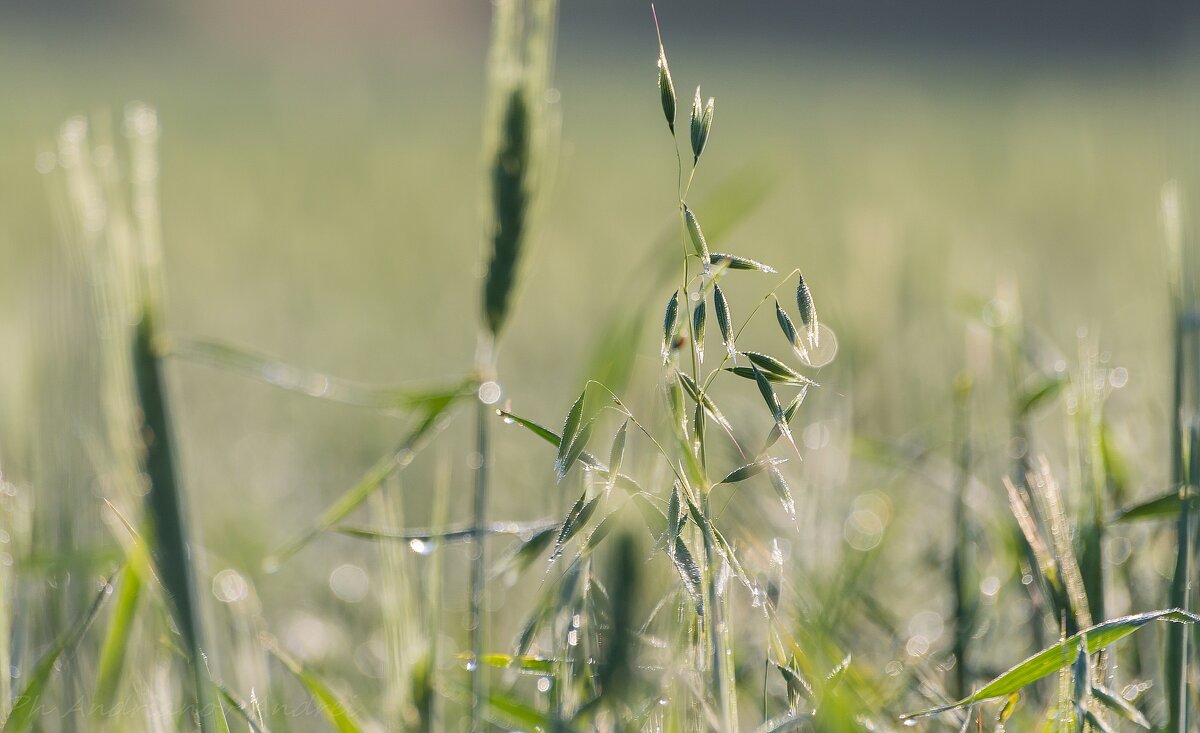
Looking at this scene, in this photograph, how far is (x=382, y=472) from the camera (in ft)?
1.28

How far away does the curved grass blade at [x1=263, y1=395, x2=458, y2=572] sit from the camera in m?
0.39

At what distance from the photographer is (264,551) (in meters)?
0.78

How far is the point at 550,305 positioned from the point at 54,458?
5.28ft

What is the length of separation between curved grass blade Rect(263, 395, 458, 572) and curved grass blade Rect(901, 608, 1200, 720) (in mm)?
190

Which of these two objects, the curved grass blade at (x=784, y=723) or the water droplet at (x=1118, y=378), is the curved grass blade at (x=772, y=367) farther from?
the water droplet at (x=1118, y=378)

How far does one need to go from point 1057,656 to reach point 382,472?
0.23 metres

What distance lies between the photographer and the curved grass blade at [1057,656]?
32 cm

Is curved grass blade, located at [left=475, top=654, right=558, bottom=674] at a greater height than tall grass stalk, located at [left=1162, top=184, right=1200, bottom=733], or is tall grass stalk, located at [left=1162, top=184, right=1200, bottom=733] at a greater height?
tall grass stalk, located at [left=1162, top=184, right=1200, bottom=733]

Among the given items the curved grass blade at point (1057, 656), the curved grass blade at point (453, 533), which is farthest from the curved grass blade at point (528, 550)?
the curved grass blade at point (1057, 656)

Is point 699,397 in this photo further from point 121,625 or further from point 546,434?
point 121,625

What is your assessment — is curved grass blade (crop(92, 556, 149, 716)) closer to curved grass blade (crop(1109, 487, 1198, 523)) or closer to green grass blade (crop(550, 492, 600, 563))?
green grass blade (crop(550, 492, 600, 563))

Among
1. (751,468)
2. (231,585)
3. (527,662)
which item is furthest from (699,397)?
(231,585)

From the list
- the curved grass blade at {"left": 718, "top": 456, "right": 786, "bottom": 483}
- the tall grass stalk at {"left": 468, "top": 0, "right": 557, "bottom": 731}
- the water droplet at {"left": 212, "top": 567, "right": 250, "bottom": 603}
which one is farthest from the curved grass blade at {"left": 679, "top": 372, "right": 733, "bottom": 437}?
the water droplet at {"left": 212, "top": 567, "right": 250, "bottom": 603}

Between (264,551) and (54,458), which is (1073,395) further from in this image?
(264,551)
